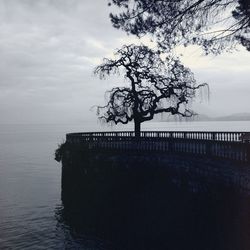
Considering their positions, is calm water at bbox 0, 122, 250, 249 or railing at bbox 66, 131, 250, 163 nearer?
railing at bbox 66, 131, 250, 163

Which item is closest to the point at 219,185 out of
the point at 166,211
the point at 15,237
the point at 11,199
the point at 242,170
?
the point at 242,170

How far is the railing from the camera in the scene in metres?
18.7

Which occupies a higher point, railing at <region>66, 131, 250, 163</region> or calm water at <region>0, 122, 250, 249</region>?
railing at <region>66, 131, 250, 163</region>

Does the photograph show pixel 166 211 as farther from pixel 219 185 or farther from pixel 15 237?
pixel 15 237

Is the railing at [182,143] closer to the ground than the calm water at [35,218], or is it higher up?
higher up

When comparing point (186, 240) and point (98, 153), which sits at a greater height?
point (98, 153)

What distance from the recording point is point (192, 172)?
22.6 meters

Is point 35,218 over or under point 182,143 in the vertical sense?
under

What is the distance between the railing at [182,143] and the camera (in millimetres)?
18734

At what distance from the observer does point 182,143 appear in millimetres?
24531

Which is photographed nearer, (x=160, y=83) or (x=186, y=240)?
(x=186, y=240)

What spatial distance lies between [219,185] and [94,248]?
26.0 ft

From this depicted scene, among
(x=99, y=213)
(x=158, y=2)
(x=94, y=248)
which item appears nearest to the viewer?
(x=158, y=2)

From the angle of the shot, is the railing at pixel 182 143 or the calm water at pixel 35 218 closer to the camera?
the railing at pixel 182 143
